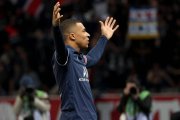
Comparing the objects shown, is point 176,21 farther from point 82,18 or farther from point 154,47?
point 82,18

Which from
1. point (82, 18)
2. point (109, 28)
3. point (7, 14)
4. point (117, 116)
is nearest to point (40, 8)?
point (7, 14)

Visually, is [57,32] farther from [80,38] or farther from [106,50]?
[106,50]

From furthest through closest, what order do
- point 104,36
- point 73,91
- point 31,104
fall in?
point 31,104, point 104,36, point 73,91

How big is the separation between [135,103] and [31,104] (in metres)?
1.66

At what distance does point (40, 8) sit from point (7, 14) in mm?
771

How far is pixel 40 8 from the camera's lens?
689 inches

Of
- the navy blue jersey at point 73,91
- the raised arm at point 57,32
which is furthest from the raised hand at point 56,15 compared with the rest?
the navy blue jersey at point 73,91

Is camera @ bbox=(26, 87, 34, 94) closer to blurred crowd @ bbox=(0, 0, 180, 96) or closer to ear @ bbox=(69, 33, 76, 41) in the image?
blurred crowd @ bbox=(0, 0, 180, 96)

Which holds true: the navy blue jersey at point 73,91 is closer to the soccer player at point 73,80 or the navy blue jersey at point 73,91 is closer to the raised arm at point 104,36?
the soccer player at point 73,80

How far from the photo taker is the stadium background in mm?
14516

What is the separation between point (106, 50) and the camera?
1552cm

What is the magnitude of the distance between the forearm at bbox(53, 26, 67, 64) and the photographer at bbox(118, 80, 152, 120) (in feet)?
16.6

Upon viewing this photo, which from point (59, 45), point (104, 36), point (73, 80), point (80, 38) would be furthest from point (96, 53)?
point (59, 45)

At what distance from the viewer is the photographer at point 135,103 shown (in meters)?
11.6
